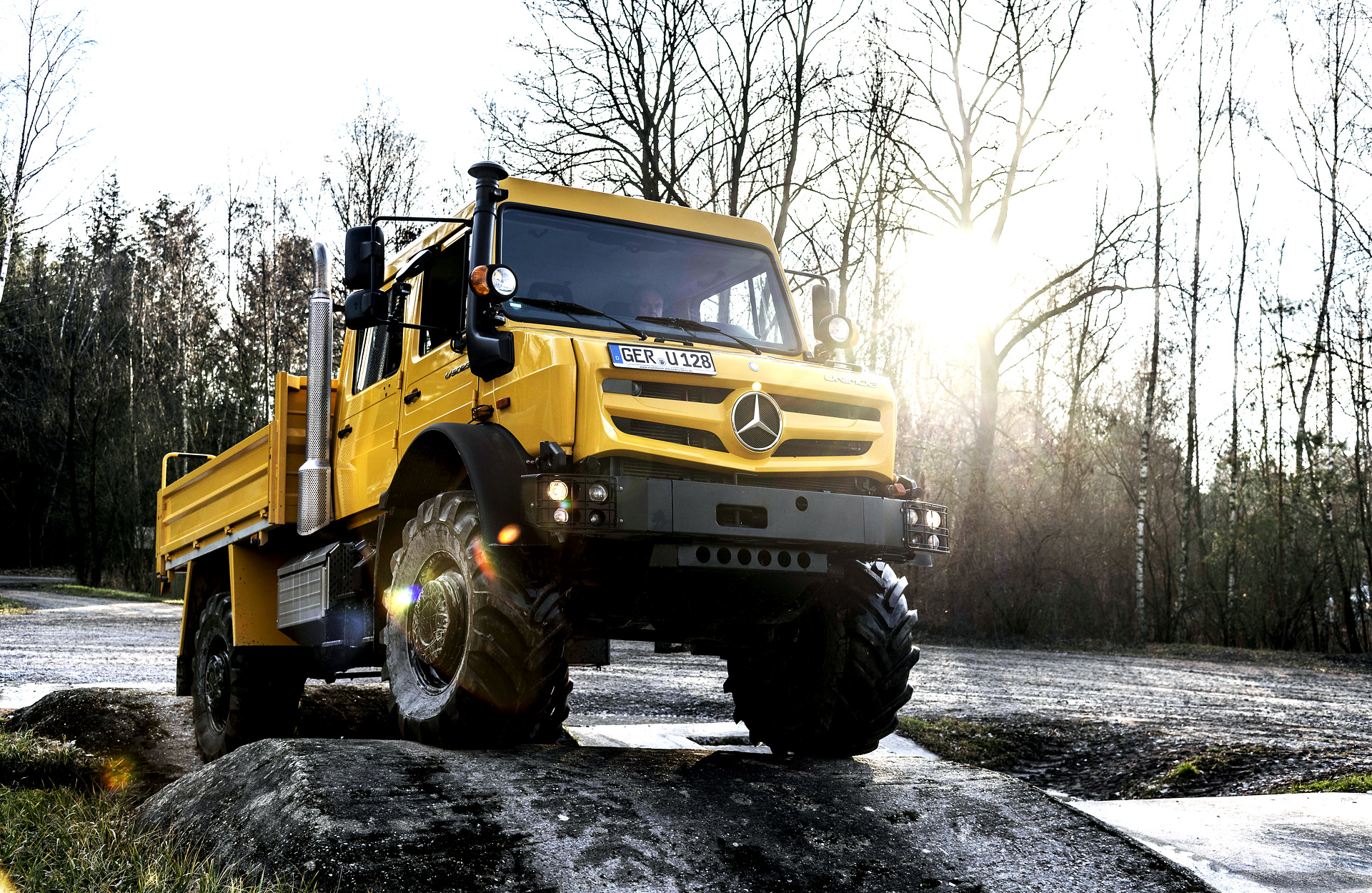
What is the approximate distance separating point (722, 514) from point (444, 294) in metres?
2.17

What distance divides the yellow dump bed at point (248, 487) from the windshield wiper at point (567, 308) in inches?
89.2

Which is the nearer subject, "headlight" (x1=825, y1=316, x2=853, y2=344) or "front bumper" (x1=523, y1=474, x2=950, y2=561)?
"front bumper" (x1=523, y1=474, x2=950, y2=561)

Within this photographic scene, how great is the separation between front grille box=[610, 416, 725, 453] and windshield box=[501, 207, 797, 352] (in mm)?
703

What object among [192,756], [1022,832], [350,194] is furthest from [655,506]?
[350,194]

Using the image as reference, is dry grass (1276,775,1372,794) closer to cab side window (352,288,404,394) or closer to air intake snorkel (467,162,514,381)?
air intake snorkel (467,162,514,381)

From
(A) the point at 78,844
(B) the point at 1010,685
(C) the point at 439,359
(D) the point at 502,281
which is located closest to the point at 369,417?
(C) the point at 439,359

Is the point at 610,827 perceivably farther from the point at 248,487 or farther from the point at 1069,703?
the point at 1069,703

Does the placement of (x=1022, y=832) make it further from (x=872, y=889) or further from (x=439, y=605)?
(x=439, y=605)

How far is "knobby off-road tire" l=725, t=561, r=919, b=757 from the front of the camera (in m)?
5.73

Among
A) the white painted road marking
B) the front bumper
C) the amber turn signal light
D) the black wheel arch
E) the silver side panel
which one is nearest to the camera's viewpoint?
the white painted road marking

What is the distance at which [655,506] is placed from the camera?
4.75 meters

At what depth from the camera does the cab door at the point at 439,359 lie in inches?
223

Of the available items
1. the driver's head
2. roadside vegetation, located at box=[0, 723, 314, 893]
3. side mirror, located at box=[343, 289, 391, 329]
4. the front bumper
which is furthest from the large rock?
the driver's head

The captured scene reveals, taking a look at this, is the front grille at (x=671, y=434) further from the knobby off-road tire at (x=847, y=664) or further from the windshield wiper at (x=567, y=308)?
the knobby off-road tire at (x=847, y=664)
